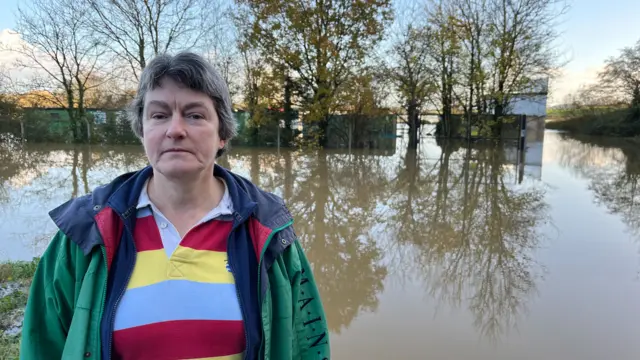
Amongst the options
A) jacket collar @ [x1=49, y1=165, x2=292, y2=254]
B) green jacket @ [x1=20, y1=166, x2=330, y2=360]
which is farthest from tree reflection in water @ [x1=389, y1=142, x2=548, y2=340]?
jacket collar @ [x1=49, y1=165, x2=292, y2=254]

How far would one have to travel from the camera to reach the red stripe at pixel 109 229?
4.13ft

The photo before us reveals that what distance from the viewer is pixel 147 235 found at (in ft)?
4.40

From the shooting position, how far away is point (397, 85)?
21484 mm

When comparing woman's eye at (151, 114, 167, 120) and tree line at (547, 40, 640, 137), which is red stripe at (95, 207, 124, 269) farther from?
tree line at (547, 40, 640, 137)

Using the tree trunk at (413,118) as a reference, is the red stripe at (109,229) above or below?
below

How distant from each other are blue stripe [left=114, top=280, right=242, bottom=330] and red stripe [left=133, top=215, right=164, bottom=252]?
0.13 m

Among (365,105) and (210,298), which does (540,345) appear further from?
(365,105)

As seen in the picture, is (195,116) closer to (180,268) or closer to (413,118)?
(180,268)

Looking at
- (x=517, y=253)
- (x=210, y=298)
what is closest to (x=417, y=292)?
(x=517, y=253)

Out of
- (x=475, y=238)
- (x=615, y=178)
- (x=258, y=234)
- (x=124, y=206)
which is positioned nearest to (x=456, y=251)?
(x=475, y=238)

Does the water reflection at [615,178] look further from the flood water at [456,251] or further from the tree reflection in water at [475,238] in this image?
the tree reflection in water at [475,238]

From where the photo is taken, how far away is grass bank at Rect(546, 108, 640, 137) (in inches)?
1164

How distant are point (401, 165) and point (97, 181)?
9.67m

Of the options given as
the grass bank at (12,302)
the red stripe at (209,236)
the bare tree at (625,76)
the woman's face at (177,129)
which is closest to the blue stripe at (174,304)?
the red stripe at (209,236)
